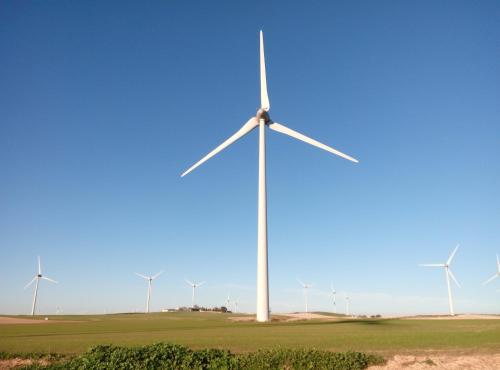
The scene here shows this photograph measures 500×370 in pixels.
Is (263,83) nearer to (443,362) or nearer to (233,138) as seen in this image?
(233,138)

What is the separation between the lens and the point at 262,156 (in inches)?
2574

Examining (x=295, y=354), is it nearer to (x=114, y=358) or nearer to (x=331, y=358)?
(x=331, y=358)

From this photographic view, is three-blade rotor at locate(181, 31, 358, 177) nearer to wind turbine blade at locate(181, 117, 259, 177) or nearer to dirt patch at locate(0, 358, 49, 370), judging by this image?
wind turbine blade at locate(181, 117, 259, 177)

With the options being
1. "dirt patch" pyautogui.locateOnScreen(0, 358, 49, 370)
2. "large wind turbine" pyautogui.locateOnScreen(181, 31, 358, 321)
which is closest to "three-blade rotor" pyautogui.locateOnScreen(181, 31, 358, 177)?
"large wind turbine" pyautogui.locateOnScreen(181, 31, 358, 321)

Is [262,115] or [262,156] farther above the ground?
[262,115]

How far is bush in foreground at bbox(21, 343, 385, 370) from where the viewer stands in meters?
22.3

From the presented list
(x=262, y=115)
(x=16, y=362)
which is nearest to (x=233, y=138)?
(x=262, y=115)

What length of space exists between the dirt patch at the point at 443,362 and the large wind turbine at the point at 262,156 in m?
33.3

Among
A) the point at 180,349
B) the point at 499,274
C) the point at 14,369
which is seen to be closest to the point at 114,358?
the point at 180,349

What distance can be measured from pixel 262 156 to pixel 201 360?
45.2 meters

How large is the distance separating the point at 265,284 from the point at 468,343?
1146 inches

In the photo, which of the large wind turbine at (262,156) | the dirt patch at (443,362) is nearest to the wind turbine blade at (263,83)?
the large wind turbine at (262,156)

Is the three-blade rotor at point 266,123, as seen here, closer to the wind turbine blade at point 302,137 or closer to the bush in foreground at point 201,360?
the wind turbine blade at point 302,137

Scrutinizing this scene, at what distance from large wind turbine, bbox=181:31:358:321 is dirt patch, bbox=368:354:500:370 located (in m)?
33.3
